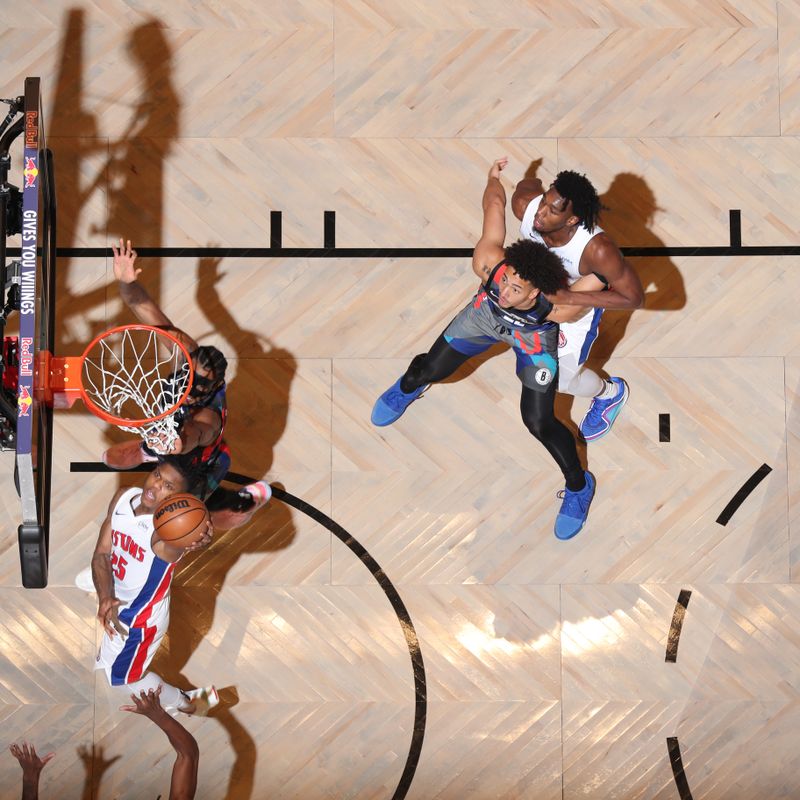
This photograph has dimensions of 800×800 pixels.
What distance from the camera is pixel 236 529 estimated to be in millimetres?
6406

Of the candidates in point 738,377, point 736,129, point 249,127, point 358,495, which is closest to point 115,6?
point 249,127

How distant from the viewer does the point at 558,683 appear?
6336 millimetres

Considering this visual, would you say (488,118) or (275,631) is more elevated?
(488,118)

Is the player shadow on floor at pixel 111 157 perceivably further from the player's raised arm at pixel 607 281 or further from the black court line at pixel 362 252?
the player's raised arm at pixel 607 281

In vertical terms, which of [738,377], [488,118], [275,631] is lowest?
[275,631]

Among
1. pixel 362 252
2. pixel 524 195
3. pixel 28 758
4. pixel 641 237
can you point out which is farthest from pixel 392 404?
pixel 28 758

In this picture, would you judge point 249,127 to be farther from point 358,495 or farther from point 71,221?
point 358,495

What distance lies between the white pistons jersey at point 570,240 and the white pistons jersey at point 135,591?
2.86 metres

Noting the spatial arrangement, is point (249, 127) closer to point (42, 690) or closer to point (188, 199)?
point (188, 199)

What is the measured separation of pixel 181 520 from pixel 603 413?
2927 millimetres

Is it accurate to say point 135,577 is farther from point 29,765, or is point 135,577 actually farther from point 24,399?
point 29,765

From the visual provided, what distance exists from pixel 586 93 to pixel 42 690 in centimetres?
563

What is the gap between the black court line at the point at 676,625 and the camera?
6355 mm

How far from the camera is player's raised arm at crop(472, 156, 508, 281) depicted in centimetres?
523
